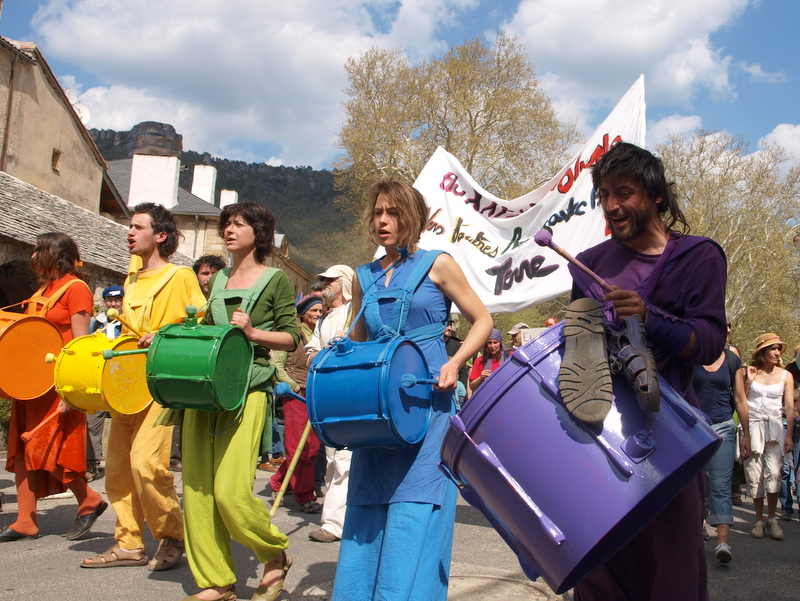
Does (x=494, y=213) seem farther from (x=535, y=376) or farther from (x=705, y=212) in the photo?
(x=705, y=212)

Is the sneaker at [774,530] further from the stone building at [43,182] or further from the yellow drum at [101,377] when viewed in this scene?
the stone building at [43,182]

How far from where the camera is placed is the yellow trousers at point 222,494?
3.60 m

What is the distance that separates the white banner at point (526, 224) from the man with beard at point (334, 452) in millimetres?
1361

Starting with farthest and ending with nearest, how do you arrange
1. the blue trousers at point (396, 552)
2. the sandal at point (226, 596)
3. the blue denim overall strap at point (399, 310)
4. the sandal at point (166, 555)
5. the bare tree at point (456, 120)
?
the bare tree at point (456, 120)
the sandal at point (166, 555)
the sandal at point (226, 596)
the blue denim overall strap at point (399, 310)
the blue trousers at point (396, 552)

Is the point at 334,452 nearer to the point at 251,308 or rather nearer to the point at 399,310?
the point at 251,308

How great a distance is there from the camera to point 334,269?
21.9 ft

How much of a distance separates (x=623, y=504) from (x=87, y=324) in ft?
14.1

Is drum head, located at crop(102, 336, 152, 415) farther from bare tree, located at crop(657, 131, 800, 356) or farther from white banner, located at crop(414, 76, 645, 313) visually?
bare tree, located at crop(657, 131, 800, 356)

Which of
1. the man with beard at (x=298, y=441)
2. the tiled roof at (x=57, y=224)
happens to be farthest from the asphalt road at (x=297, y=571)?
the tiled roof at (x=57, y=224)

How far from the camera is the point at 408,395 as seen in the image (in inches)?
108

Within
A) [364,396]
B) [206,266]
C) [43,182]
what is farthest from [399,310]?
[43,182]

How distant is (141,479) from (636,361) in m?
3.10

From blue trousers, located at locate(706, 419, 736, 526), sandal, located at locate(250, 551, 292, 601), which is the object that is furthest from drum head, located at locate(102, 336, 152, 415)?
blue trousers, located at locate(706, 419, 736, 526)

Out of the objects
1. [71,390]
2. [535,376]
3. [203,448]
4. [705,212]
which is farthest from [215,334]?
[705,212]
